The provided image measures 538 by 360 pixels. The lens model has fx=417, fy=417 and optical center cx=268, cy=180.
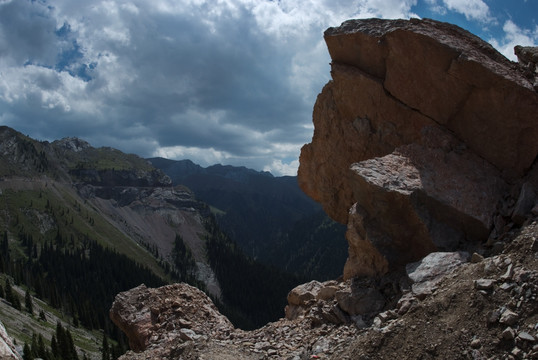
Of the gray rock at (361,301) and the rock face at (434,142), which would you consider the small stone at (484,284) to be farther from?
the rock face at (434,142)

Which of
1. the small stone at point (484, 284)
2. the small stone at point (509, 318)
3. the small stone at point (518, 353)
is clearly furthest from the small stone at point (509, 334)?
the small stone at point (484, 284)

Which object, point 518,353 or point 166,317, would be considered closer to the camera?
point 518,353

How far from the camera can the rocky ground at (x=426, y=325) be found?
12.0 meters

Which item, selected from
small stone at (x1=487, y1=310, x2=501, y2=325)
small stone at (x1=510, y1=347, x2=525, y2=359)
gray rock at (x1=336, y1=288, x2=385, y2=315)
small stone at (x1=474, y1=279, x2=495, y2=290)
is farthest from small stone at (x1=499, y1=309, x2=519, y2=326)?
gray rock at (x1=336, y1=288, x2=385, y2=315)

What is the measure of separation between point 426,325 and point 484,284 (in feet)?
7.41

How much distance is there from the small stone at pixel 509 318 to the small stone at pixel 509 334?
28cm

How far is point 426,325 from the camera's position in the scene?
526 inches

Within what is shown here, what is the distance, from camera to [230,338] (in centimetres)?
2039

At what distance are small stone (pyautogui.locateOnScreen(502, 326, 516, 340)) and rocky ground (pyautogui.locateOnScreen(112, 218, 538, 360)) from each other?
3 centimetres

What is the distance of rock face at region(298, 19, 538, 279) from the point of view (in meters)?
19.7

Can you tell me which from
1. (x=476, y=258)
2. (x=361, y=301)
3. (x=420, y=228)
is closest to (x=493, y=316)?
(x=476, y=258)

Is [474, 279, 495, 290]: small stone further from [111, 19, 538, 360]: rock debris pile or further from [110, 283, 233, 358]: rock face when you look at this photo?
[110, 283, 233, 358]: rock face

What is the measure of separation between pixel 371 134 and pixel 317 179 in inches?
296

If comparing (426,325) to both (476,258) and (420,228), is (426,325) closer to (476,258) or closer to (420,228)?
(476,258)
